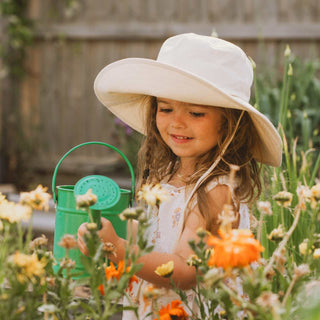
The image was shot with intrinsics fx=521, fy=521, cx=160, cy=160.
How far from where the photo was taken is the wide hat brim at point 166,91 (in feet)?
4.57

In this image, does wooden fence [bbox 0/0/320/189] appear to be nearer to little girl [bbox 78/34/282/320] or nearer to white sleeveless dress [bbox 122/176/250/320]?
little girl [bbox 78/34/282/320]

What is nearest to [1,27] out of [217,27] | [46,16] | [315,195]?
[46,16]

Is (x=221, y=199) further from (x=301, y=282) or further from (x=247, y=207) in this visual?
(x=301, y=282)

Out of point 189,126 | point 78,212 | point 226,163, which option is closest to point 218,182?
point 226,163

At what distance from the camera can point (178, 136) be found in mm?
1579

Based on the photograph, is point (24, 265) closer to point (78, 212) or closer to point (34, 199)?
point (34, 199)

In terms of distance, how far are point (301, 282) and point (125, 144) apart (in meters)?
3.70

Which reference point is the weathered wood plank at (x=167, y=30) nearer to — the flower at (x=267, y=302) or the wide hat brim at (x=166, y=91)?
the wide hat brim at (x=166, y=91)

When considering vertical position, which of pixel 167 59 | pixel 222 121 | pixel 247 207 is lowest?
pixel 247 207

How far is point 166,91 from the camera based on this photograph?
4.77 feet

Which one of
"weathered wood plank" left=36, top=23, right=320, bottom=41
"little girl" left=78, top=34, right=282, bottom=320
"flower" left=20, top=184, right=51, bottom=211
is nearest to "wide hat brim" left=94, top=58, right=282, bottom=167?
"little girl" left=78, top=34, right=282, bottom=320

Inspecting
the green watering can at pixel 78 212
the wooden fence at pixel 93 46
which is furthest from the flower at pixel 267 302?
the wooden fence at pixel 93 46

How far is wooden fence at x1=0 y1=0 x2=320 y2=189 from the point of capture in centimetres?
450

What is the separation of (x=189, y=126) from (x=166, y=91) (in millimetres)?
146
